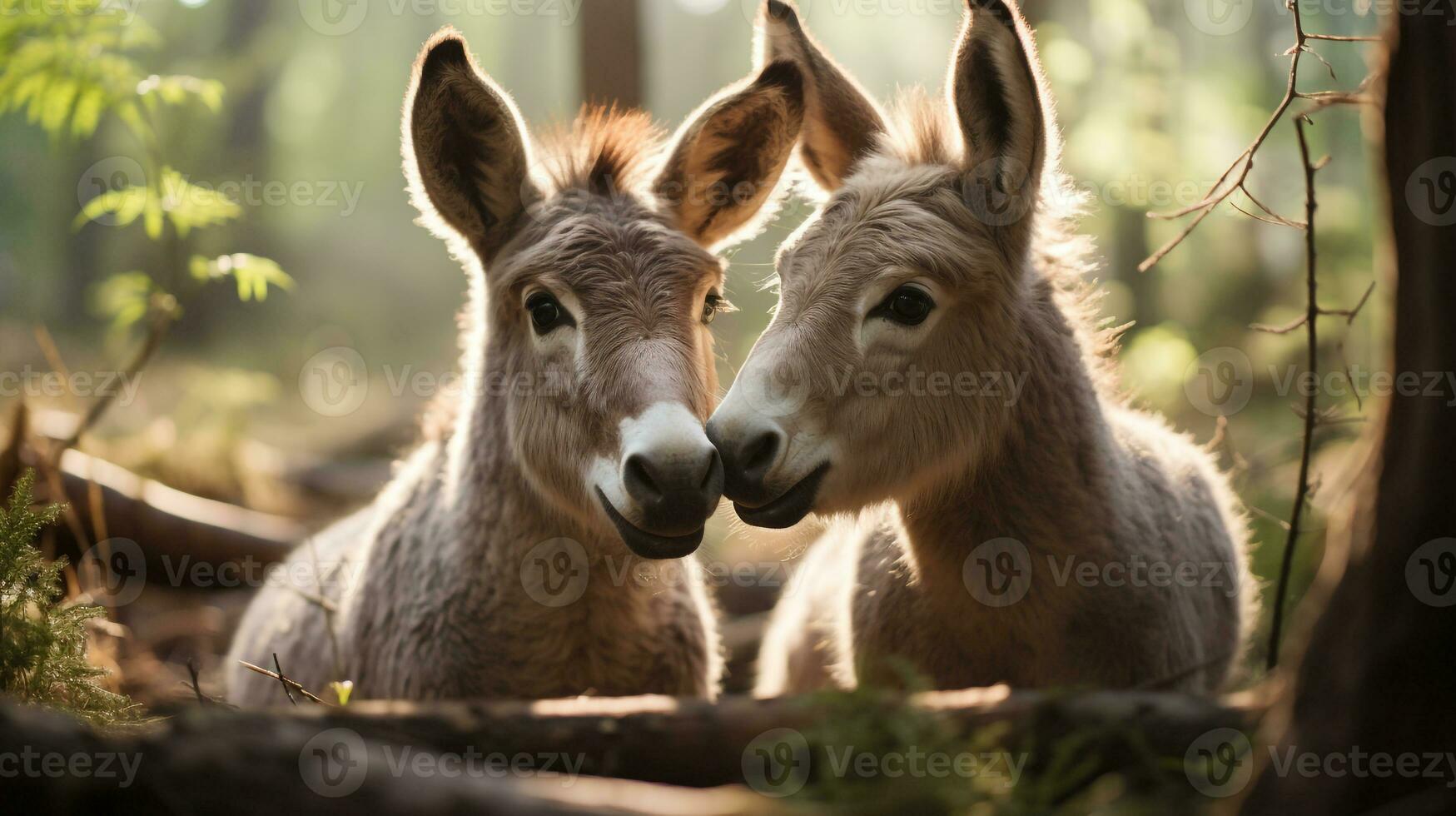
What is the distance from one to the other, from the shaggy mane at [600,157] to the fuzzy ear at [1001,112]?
1704mm

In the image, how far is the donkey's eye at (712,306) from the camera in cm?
466

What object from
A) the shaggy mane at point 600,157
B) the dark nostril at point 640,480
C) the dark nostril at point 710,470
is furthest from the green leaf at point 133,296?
the dark nostril at point 710,470

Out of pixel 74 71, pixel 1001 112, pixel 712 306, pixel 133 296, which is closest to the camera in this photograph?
pixel 1001 112

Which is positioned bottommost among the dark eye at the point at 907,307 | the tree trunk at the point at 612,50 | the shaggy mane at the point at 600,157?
the dark eye at the point at 907,307

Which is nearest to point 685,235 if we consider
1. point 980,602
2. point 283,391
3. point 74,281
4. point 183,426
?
point 980,602

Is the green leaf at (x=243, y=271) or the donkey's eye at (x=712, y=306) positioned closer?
the donkey's eye at (x=712, y=306)

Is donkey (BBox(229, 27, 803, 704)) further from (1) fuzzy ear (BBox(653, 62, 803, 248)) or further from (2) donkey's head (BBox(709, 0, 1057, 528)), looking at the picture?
(2) donkey's head (BBox(709, 0, 1057, 528))

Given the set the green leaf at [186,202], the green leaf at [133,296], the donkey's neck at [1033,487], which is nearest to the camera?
the donkey's neck at [1033,487]

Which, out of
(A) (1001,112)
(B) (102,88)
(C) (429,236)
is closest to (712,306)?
(A) (1001,112)

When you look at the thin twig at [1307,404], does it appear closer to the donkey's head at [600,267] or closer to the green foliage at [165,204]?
the donkey's head at [600,267]

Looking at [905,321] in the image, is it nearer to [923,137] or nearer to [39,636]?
[923,137]

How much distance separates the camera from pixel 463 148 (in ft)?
15.5

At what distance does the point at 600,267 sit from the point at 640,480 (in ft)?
3.57

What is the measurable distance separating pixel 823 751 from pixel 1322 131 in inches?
940
